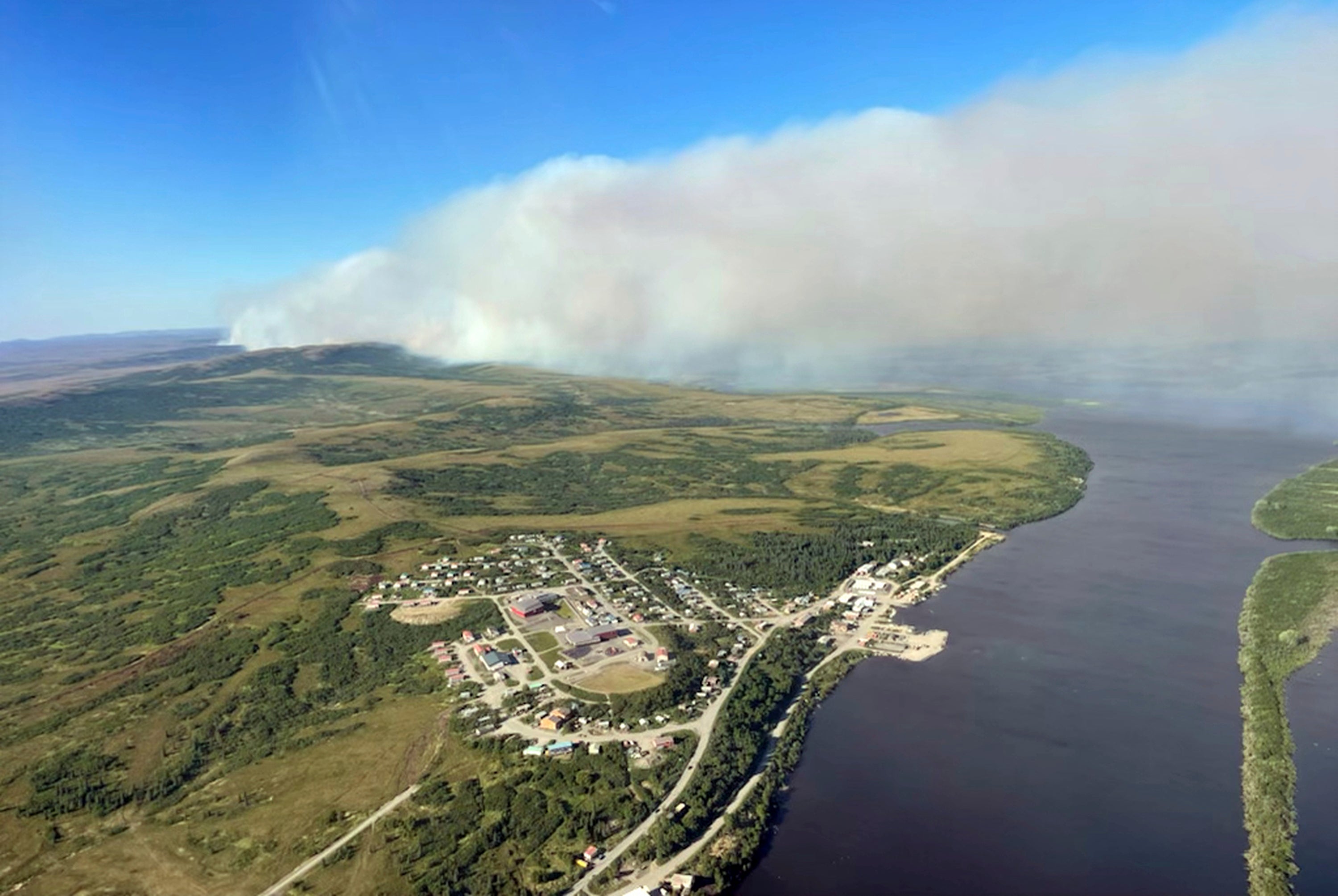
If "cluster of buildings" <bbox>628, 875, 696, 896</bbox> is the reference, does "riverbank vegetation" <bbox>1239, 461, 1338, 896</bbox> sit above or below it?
above

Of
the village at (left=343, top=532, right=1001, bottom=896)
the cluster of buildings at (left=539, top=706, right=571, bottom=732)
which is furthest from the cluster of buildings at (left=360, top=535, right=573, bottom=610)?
the cluster of buildings at (left=539, top=706, right=571, bottom=732)

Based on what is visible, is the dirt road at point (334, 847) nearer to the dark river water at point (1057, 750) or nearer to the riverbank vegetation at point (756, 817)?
the riverbank vegetation at point (756, 817)

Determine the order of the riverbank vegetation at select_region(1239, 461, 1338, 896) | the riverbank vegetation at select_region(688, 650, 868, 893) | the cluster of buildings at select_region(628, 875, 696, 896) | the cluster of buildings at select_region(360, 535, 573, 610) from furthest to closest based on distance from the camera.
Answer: the cluster of buildings at select_region(360, 535, 573, 610)
the riverbank vegetation at select_region(1239, 461, 1338, 896)
the riverbank vegetation at select_region(688, 650, 868, 893)
the cluster of buildings at select_region(628, 875, 696, 896)

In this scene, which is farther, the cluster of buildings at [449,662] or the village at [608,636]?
the cluster of buildings at [449,662]

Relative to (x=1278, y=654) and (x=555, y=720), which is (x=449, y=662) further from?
(x=1278, y=654)

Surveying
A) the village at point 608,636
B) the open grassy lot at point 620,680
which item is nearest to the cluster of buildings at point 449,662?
the village at point 608,636

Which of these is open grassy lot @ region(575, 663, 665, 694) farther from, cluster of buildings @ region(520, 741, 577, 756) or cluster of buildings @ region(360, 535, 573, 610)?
cluster of buildings @ region(360, 535, 573, 610)

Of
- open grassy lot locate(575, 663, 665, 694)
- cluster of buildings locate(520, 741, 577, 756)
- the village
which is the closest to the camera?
cluster of buildings locate(520, 741, 577, 756)
